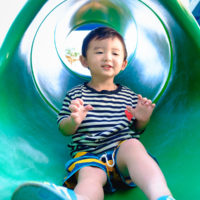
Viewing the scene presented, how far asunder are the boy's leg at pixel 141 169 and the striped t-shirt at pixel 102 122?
0.08 metres

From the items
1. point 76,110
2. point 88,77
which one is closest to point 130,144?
point 76,110

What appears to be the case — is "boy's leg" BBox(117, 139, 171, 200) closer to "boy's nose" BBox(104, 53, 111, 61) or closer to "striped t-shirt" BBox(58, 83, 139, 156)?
"striped t-shirt" BBox(58, 83, 139, 156)

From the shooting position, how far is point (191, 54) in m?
1.21

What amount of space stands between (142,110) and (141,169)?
37 centimetres

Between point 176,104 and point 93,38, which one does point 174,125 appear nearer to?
point 176,104

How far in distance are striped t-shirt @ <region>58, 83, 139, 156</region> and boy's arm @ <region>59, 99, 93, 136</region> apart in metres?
0.05

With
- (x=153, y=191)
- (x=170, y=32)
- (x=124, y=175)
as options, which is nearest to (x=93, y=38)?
(x=170, y=32)

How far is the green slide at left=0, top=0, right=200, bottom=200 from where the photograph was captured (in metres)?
1.07

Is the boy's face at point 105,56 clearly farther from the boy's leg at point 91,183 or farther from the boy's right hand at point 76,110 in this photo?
the boy's leg at point 91,183

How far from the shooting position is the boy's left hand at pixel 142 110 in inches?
45.7

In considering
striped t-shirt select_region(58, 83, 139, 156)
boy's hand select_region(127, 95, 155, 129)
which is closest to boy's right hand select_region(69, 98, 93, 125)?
striped t-shirt select_region(58, 83, 139, 156)

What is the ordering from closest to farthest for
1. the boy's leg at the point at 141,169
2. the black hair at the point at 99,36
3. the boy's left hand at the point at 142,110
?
the boy's leg at the point at 141,169, the boy's left hand at the point at 142,110, the black hair at the point at 99,36

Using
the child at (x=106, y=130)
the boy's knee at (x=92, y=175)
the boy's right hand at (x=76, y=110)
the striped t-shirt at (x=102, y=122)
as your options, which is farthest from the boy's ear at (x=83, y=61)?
the boy's knee at (x=92, y=175)

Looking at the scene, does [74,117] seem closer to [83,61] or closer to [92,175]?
[92,175]
